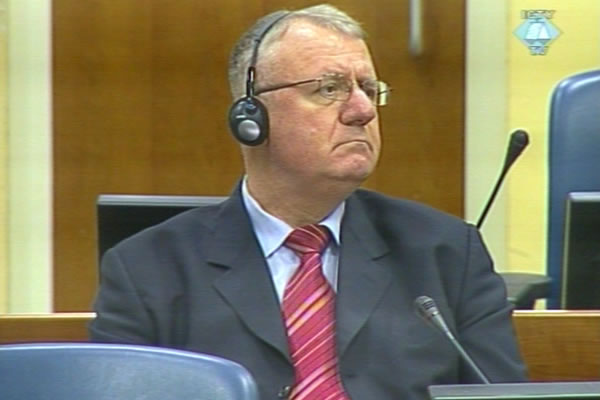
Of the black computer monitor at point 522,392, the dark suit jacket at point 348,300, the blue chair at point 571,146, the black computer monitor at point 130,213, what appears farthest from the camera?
the blue chair at point 571,146

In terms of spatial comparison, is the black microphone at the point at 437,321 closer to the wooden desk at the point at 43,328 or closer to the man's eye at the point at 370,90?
the man's eye at the point at 370,90

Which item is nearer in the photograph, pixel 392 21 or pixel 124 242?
pixel 124 242

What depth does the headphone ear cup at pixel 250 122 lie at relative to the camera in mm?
1860

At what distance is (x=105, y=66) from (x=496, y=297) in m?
2.21

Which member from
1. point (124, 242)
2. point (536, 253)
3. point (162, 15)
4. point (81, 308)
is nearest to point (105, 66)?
point (162, 15)

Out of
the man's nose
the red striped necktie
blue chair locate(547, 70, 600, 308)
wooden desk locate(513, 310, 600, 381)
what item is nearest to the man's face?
the man's nose

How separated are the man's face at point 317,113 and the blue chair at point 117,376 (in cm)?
48

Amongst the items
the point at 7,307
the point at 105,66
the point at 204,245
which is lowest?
the point at 7,307

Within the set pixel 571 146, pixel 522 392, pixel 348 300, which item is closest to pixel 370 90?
pixel 348 300

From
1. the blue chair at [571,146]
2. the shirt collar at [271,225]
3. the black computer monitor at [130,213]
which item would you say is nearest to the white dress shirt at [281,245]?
the shirt collar at [271,225]

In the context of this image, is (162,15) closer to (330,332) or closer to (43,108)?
(43,108)

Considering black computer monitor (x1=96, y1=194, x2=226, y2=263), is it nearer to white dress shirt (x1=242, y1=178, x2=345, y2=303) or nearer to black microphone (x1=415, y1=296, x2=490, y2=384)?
white dress shirt (x1=242, y1=178, x2=345, y2=303)

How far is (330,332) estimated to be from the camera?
1.81m

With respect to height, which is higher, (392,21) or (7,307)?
(392,21)
